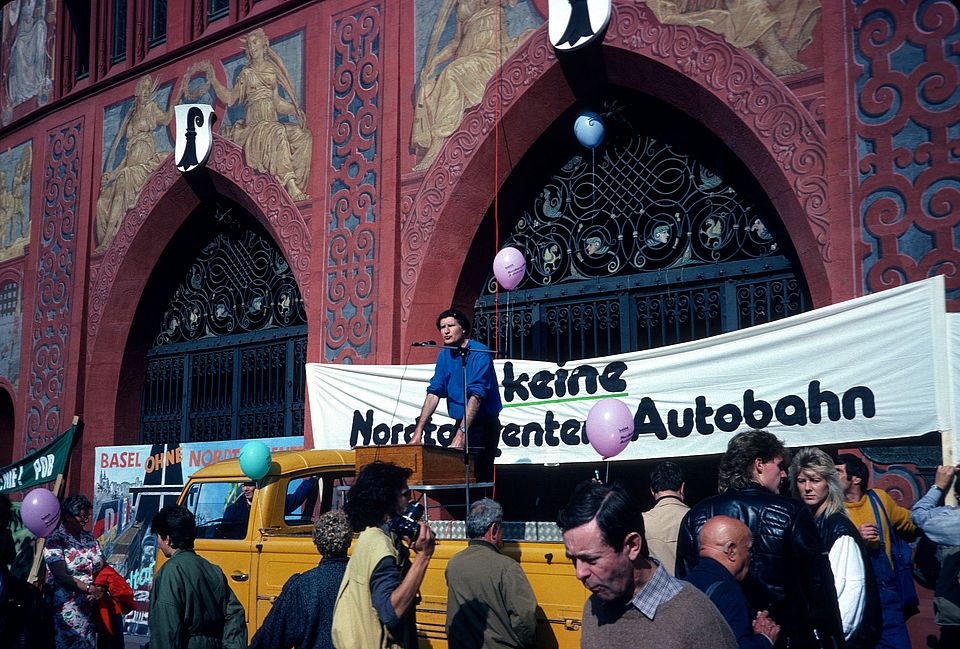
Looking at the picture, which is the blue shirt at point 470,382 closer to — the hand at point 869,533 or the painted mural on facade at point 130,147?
the hand at point 869,533

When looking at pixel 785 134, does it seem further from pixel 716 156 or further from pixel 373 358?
pixel 373 358

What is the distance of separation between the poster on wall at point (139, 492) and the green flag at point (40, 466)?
0.69 m

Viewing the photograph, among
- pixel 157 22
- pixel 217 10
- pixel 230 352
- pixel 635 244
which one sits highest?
pixel 157 22

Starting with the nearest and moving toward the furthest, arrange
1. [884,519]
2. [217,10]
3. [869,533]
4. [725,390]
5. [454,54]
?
[869,533] < [884,519] < [725,390] < [454,54] < [217,10]

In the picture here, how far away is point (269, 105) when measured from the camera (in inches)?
519

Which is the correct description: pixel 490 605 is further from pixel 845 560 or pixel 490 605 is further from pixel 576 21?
pixel 576 21

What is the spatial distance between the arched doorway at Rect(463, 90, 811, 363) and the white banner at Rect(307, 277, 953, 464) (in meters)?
1.65

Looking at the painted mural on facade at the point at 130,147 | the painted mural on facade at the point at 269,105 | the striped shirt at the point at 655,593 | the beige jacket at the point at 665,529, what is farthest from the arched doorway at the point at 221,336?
the striped shirt at the point at 655,593

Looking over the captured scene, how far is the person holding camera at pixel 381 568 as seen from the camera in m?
4.36

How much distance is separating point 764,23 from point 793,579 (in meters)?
6.81

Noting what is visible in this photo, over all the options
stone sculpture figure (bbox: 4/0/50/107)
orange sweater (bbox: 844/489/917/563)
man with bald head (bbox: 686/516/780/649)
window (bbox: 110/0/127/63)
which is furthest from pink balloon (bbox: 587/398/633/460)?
stone sculpture figure (bbox: 4/0/50/107)

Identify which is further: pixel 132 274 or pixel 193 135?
pixel 132 274

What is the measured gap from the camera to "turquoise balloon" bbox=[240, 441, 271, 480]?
738cm

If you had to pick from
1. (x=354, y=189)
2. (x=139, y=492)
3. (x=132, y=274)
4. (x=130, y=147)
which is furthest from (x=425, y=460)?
(x=130, y=147)
